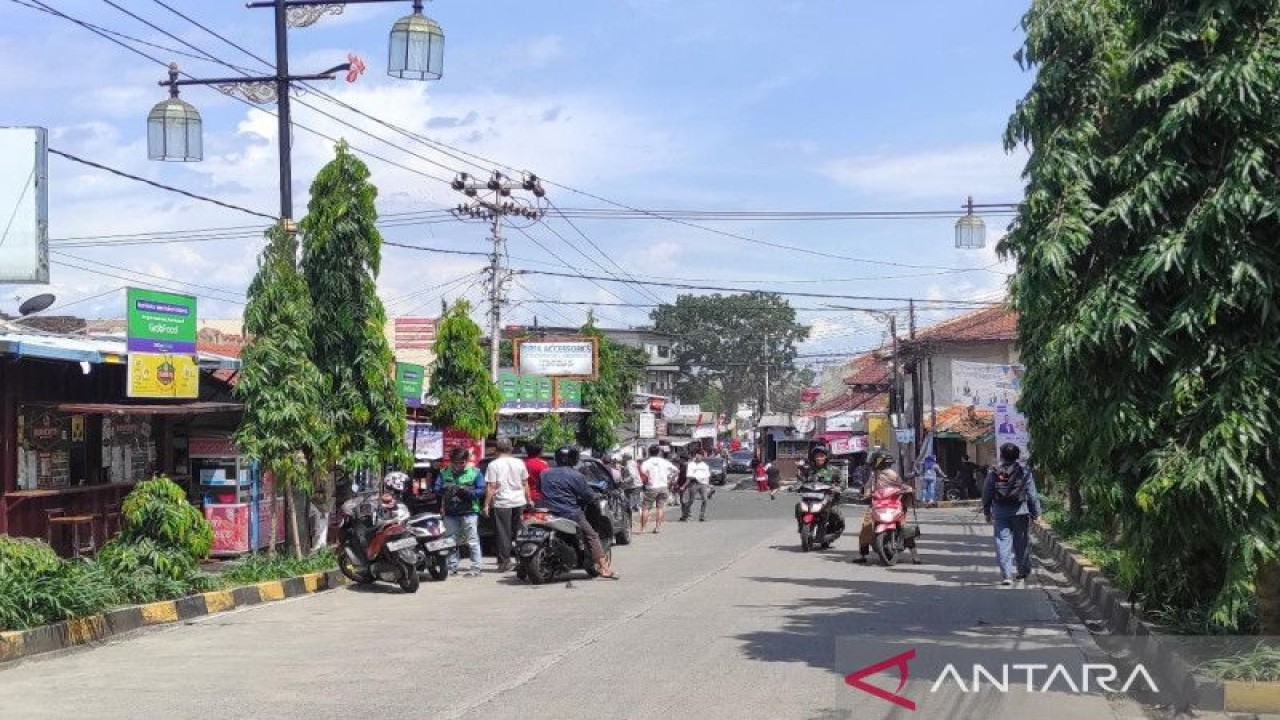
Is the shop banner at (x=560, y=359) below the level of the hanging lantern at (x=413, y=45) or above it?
below

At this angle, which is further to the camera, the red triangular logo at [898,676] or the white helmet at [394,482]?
the white helmet at [394,482]

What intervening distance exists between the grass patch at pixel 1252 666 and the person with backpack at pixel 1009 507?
7.22 m

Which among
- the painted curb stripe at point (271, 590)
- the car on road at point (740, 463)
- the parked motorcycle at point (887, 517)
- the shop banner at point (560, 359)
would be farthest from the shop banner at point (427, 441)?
the car on road at point (740, 463)

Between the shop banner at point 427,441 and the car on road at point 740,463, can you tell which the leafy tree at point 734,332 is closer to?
the car on road at point 740,463

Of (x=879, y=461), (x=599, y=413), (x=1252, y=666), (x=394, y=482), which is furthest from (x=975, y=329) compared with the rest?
(x=1252, y=666)

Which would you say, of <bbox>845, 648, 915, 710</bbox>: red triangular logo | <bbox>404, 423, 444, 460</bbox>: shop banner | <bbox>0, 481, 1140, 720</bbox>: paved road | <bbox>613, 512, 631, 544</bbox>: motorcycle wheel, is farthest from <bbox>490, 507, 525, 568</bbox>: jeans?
<bbox>404, 423, 444, 460</bbox>: shop banner

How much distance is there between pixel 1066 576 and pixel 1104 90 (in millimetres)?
9784

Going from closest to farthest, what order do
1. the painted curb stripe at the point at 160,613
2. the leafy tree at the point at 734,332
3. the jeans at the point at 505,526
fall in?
the painted curb stripe at the point at 160,613 → the jeans at the point at 505,526 → the leafy tree at the point at 734,332

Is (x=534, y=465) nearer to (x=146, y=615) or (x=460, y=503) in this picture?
(x=460, y=503)

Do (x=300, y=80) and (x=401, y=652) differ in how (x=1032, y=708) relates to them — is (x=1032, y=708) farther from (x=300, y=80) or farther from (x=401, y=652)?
(x=300, y=80)

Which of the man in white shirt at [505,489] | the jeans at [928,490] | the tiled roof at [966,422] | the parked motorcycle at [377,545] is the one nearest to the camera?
the parked motorcycle at [377,545]

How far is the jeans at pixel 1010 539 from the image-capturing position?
1625cm

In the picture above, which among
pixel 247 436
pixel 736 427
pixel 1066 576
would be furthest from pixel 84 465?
pixel 736 427

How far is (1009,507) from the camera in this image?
52.6ft
